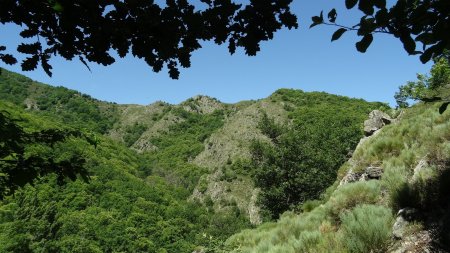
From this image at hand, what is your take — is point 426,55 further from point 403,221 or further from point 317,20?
point 403,221

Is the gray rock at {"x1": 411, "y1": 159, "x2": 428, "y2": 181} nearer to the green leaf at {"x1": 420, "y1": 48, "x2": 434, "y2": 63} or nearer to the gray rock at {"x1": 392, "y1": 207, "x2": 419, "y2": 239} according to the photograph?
the gray rock at {"x1": 392, "y1": 207, "x2": 419, "y2": 239}

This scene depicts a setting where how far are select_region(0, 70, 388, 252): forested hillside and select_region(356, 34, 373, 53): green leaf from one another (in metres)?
3.45

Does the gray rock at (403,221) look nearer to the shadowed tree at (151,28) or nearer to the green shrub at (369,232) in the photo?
the green shrub at (369,232)

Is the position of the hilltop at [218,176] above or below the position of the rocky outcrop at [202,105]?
below

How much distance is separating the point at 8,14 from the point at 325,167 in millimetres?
39449

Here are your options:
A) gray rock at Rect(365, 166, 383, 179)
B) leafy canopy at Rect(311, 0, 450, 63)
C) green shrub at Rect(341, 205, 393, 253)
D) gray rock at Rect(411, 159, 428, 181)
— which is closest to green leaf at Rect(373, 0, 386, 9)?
leafy canopy at Rect(311, 0, 450, 63)

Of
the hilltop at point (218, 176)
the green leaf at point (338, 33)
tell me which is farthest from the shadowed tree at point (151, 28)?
the hilltop at point (218, 176)

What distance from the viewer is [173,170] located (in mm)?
87812

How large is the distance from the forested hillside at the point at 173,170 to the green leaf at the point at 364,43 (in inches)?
136

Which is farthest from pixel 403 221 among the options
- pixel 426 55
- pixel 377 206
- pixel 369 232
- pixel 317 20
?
pixel 317 20

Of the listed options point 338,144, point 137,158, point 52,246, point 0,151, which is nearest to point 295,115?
point 338,144

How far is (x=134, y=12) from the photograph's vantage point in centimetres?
259

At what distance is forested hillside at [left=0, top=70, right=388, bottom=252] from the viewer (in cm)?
3503

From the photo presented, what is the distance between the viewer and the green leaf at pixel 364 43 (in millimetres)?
2285
